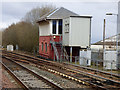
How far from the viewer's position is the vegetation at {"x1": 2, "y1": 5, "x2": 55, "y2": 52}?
39.1 m

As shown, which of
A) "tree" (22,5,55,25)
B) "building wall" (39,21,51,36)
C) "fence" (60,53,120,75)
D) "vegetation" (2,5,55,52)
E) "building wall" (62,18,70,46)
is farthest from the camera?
"tree" (22,5,55,25)

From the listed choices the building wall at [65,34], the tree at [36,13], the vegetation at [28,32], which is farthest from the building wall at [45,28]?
the tree at [36,13]

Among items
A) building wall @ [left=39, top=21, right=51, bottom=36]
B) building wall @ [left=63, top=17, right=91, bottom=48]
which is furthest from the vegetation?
building wall @ [left=63, top=17, right=91, bottom=48]

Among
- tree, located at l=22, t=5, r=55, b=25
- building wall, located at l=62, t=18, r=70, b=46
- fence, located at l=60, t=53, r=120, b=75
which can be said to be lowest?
fence, located at l=60, t=53, r=120, b=75

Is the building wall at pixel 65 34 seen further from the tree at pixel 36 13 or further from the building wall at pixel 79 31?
the tree at pixel 36 13

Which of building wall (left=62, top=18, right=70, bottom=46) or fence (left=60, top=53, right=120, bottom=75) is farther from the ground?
building wall (left=62, top=18, right=70, bottom=46)

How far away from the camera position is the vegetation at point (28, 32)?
39125mm

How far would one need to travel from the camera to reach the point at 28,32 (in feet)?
133

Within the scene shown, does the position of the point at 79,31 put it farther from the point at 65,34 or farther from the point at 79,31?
the point at 65,34

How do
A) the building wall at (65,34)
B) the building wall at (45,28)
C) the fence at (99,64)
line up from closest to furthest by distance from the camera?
the fence at (99,64) < the building wall at (65,34) < the building wall at (45,28)

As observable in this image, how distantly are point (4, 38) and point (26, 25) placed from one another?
13.8m

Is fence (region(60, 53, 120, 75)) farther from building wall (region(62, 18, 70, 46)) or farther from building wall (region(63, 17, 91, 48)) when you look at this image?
building wall (region(63, 17, 91, 48))

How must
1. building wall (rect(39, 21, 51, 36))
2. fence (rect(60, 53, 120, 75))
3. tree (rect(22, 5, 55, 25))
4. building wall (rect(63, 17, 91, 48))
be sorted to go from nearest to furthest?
fence (rect(60, 53, 120, 75)) → building wall (rect(63, 17, 91, 48)) → building wall (rect(39, 21, 51, 36)) → tree (rect(22, 5, 55, 25))

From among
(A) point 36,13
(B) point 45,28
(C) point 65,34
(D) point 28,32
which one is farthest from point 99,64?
(A) point 36,13
